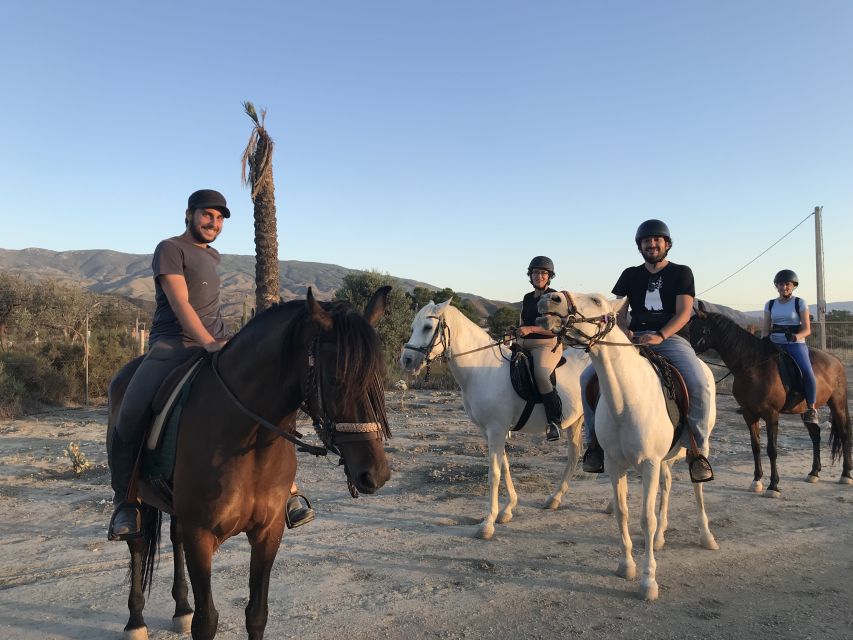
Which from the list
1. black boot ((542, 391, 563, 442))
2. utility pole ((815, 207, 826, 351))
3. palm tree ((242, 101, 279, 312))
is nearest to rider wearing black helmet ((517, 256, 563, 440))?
black boot ((542, 391, 563, 442))

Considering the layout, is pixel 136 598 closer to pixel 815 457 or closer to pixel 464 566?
pixel 464 566

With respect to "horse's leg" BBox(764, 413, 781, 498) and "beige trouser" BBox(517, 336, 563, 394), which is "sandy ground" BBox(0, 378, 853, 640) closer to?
"horse's leg" BBox(764, 413, 781, 498)

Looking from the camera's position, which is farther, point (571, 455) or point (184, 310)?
point (571, 455)

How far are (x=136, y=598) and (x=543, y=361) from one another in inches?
168

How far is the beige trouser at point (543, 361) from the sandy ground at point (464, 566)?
152cm

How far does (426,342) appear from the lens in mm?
5969

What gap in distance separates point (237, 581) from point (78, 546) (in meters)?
1.93

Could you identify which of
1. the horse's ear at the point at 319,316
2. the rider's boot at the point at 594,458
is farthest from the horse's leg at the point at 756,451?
the horse's ear at the point at 319,316

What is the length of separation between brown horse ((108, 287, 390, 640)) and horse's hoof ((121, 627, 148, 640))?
1.10 meters

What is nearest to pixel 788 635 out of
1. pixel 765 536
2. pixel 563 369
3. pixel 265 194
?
pixel 765 536

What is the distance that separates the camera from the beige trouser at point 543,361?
18.9 ft

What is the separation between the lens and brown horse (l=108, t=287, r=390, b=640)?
2.05 metres

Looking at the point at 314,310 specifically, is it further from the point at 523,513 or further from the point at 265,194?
the point at 265,194

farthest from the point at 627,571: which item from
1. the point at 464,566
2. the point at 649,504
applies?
the point at 464,566
